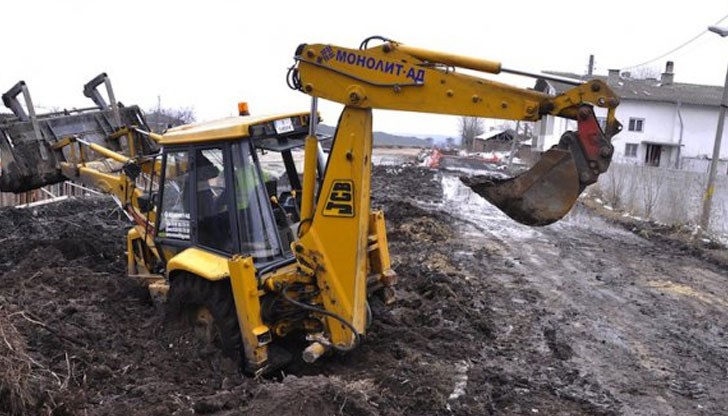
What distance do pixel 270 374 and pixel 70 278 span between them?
11.9 ft

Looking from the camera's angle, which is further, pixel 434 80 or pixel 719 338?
pixel 719 338

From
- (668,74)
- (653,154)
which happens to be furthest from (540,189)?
(668,74)

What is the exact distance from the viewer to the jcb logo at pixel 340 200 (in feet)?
16.4

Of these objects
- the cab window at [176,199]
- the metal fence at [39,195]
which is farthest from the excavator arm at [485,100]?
the metal fence at [39,195]

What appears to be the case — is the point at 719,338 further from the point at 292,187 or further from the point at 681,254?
the point at 681,254

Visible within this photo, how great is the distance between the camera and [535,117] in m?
4.49

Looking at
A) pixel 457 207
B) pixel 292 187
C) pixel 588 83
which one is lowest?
pixel 457 207

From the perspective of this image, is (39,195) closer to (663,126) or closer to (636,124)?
(636,124)

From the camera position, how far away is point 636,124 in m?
43.1

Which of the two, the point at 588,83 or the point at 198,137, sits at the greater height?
the point at 588,83

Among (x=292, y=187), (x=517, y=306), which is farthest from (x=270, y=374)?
(x=517, y=306)

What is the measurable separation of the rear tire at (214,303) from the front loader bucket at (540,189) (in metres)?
2.21

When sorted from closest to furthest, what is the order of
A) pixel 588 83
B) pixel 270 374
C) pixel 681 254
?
pixel 588 83 → pixel 270 374 → pixel 681 254

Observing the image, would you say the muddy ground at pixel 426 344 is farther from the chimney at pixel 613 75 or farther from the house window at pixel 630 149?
the chimney at pixel 613 75
